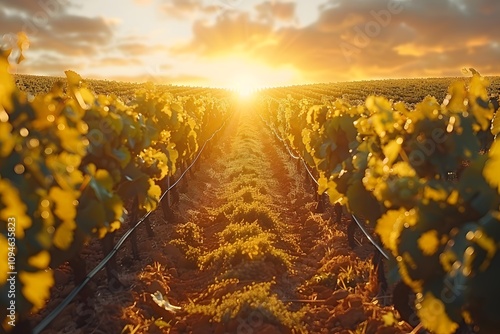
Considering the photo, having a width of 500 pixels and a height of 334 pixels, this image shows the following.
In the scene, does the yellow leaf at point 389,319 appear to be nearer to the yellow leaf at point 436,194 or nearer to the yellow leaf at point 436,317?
the yellow leaf at point 436,317

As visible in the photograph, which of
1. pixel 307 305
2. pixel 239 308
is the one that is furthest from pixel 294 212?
pixel 239 308

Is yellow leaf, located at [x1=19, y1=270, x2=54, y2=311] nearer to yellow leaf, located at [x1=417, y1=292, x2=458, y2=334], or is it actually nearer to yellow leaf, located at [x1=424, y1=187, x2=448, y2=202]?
yellow leaf, located at [x1=417, y1=292, x2=458, y2=334]

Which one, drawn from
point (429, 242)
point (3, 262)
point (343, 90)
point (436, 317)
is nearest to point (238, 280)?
point (429, 242)

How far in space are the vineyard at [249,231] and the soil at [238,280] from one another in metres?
0.03

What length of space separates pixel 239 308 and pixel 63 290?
2.91 m

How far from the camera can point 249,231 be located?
9.79m

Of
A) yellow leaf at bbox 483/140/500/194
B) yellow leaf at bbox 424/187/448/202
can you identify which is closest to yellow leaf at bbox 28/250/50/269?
yellow leaf at bbox 424/187/448/202

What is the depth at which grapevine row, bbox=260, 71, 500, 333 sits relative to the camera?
3.08 m

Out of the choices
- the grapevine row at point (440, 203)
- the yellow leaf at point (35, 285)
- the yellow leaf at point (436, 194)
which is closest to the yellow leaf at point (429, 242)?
the grapevine row at point (440, 203)

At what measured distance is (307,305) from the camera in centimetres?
722

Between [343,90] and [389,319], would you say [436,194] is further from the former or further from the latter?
[343,90]

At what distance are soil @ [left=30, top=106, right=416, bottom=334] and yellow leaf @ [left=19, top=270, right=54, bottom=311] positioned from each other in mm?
2514

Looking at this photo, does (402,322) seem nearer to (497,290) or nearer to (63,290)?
(497,290)

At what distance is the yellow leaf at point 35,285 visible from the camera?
4117 mm
